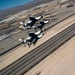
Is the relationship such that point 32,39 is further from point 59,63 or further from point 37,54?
point 59,63

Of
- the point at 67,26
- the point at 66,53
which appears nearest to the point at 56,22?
the point at 67,26

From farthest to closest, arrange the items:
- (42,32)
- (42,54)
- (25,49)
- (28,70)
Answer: (42,32) → (25,49) → (42,54) → (28,70)

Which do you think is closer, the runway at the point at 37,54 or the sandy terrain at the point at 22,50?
the runway at the point at 37,54

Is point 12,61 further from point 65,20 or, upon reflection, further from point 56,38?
point 65,20

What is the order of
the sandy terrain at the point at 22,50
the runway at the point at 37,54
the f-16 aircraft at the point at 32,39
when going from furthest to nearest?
the f-16 aircraft at the point at 32,39, the sandy terrain at the point at 22,50, the runway at the point at 37,54

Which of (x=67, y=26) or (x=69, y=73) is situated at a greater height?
(x=69, y=73)

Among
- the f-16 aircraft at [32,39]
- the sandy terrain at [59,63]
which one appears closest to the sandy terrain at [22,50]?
the f-16 aircraft at [32,39]

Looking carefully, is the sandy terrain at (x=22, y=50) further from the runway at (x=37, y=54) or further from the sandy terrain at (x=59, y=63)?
the sandy terrain at (x=59, y=63)

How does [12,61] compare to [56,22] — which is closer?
[12,61]
